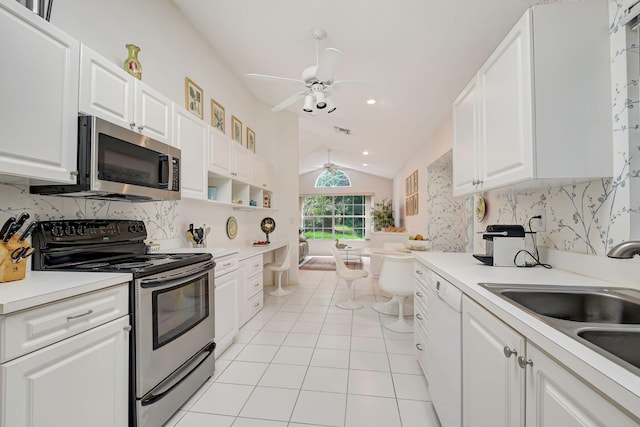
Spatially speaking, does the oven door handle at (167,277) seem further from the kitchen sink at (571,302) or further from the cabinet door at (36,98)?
the kitchen sink at (571,302)

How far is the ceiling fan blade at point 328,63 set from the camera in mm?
2106

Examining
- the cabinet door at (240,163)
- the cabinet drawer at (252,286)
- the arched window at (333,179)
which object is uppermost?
the arched window at (333,179)

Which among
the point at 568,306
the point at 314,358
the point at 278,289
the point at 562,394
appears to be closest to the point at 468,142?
the point at 568,306

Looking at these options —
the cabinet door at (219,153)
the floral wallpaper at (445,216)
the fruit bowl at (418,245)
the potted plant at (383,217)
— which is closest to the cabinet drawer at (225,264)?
the cabinet door at (219,153)

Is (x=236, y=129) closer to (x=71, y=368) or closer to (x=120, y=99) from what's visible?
(x=120, y=99)

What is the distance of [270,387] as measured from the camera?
1.95 metres

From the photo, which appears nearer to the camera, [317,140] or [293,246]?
[293,246]

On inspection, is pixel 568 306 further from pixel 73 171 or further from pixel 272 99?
pixel 272 99

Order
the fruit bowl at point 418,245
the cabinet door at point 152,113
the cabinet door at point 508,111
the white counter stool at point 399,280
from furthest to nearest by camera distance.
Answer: the fruit bowl at point 418,245, the white counter stool at point 399,280, the cabinet door at point 152,113, the cabinet door at point 508,111

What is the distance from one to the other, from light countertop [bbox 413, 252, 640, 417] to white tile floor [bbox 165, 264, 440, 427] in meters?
0.95

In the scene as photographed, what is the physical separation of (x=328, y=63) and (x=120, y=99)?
5.01 feet

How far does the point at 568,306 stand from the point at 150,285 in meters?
1.95

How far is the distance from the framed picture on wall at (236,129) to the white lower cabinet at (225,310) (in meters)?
2.12

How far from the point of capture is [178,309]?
5.60ft
